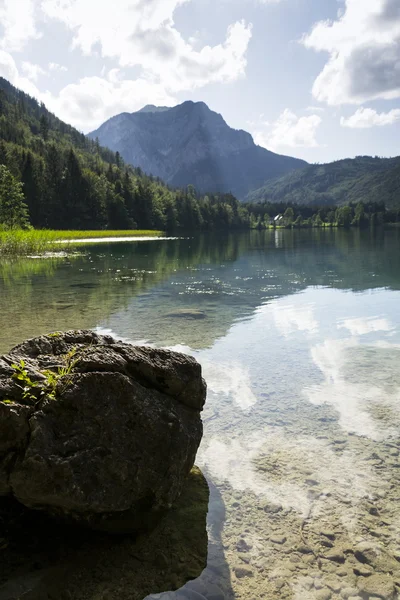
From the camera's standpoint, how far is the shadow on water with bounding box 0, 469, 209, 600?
12.2ft

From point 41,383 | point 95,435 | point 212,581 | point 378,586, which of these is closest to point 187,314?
point 41,383

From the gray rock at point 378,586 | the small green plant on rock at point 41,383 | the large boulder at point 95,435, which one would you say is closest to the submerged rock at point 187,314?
the large boulder at point 95,435

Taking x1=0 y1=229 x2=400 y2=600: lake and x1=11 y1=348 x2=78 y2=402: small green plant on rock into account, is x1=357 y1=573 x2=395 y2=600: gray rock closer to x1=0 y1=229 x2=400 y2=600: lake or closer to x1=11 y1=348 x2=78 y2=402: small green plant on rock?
x1=0 y1=229 x2=400 y2=600: lake

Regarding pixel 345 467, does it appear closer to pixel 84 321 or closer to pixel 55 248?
pixel 84 321

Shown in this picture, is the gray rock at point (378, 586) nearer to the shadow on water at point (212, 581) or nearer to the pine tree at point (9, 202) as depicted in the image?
the shadow on water at point (212, 581)

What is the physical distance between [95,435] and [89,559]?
45.8 inches

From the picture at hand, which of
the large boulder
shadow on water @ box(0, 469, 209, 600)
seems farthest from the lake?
the large boulder

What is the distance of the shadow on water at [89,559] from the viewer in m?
3.72

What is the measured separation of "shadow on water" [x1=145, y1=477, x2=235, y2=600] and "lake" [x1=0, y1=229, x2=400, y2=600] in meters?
0.01

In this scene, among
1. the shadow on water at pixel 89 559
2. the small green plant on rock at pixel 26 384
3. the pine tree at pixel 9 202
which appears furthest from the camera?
the pine tree at pixel 9 202

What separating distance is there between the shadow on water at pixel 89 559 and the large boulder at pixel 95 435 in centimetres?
24

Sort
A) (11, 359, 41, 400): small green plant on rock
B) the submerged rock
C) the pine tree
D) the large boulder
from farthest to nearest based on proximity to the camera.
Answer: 1. the pine tree
2. the submerged rock
3. (11, 359, 41, 400): small green plant on rock
4. the large boulder

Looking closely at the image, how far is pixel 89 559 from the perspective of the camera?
4.05 meters

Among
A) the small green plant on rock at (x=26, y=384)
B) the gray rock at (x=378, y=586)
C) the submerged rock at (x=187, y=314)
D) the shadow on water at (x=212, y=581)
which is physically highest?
the small green plant on rock at (x=26, y=384)
